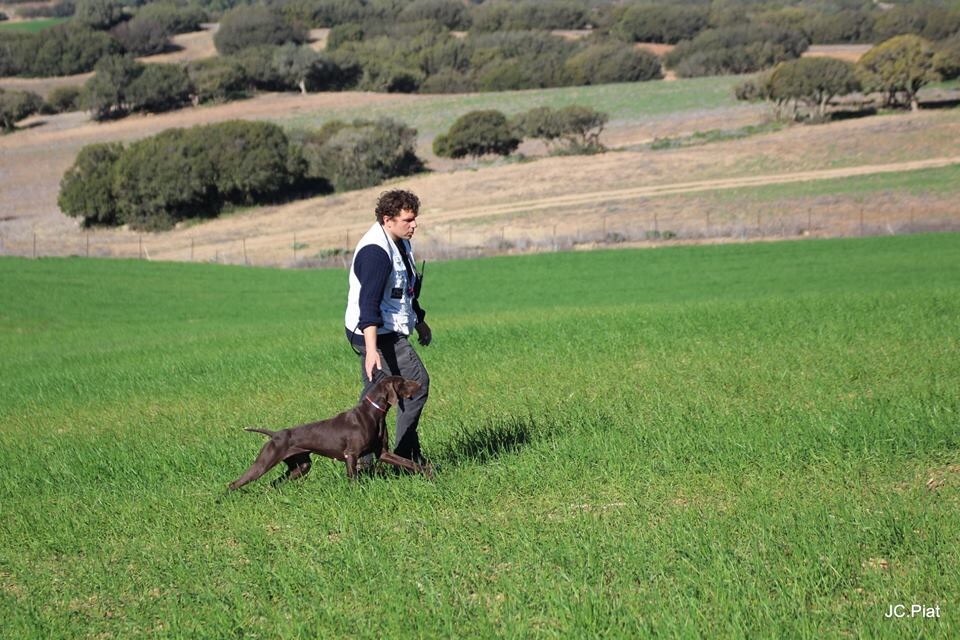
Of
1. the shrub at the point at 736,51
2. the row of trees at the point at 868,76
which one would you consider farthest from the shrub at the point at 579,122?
the shrub at the point at 736,51

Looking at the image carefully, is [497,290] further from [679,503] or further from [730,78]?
[730,78]

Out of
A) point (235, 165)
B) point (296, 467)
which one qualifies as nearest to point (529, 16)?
point (235, 165)

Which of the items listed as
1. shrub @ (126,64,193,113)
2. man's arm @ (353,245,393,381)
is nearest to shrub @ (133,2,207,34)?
shrub @ (126,64,193,113)

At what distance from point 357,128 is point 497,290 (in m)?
44.2

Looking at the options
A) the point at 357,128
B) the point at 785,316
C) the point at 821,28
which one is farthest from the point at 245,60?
the point at 785,316

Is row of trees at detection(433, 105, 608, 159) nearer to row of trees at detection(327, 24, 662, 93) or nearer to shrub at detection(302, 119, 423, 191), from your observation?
shrub at detection(302, 119, 423, 191)

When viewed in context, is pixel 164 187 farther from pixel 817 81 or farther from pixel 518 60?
pixel 518 60

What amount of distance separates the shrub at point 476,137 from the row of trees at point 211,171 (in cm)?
497

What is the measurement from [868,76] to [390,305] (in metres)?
78.8

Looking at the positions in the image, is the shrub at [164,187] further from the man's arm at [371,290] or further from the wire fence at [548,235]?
the man's arm at [371,290]

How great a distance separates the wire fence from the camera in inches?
2030

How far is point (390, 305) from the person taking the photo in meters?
9.64

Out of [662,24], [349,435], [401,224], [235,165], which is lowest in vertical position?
[235,165]

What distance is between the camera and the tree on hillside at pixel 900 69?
79375 millimetres
